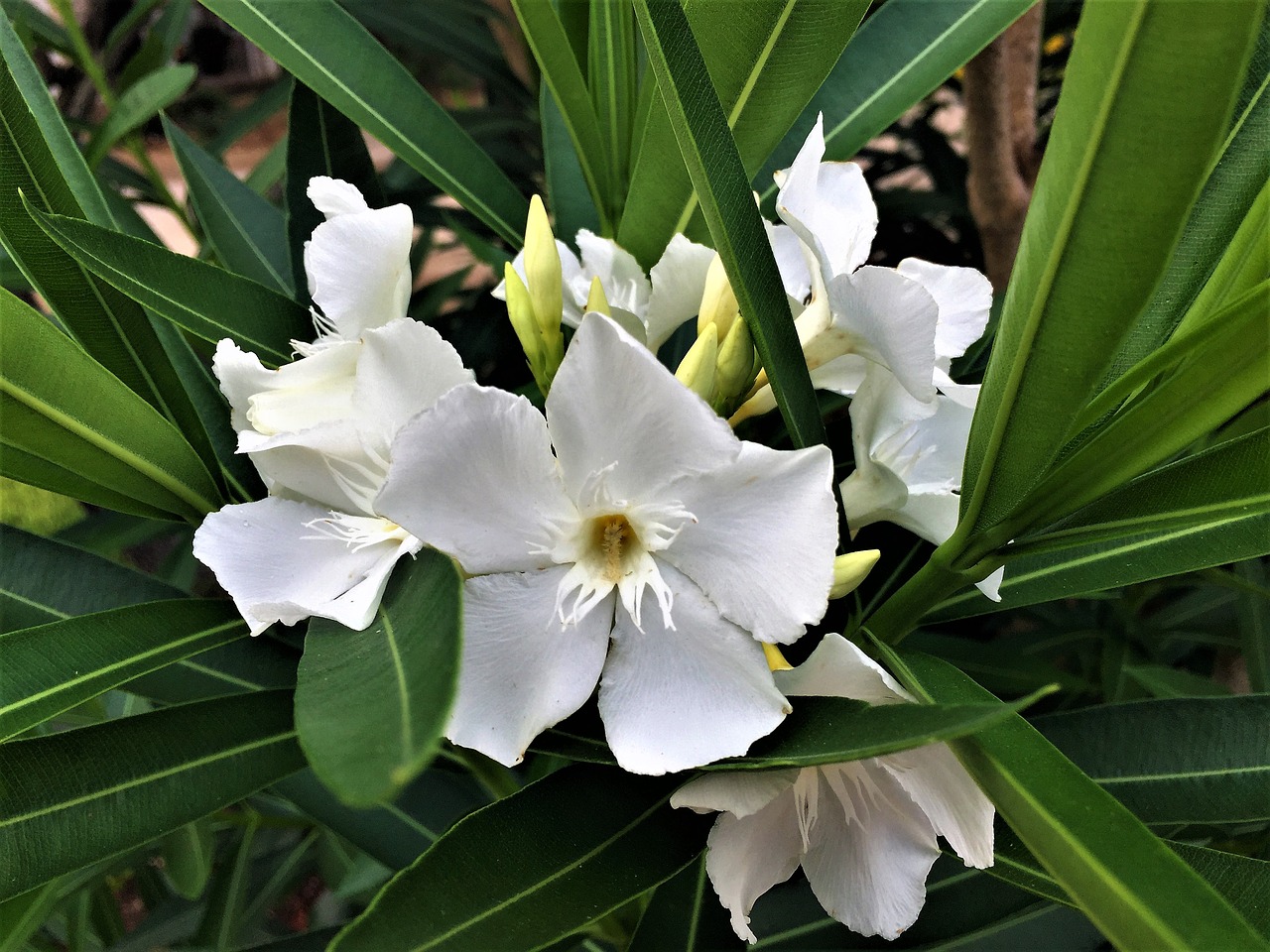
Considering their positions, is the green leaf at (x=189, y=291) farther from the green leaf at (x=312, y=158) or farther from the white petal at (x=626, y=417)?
the white petal at (x=626, y=417)

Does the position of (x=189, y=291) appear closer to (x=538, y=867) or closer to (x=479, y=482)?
(x=479, y=482)

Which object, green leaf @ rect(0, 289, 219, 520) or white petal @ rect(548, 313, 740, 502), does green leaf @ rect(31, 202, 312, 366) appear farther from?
white petal @ rect(548, 313, 740, 502)

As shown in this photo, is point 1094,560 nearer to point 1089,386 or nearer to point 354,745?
point 1089,386

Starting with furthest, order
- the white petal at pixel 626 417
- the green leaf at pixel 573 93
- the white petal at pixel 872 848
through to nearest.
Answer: the green leaf at pixel 573 93 → the white petal at pixel 872 848 → the white petal at pixel 626 417

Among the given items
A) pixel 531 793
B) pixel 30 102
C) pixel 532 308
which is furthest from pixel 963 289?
pixel 30 102

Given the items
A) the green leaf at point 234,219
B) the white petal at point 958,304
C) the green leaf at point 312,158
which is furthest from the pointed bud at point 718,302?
the green leaf at point 234,219
